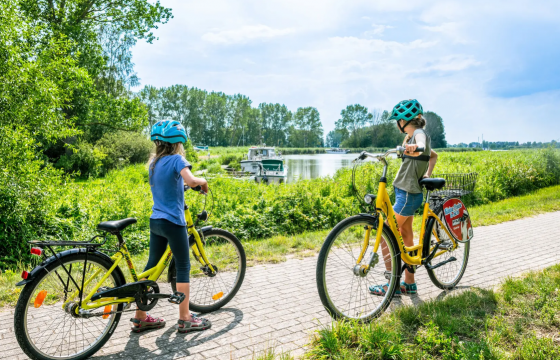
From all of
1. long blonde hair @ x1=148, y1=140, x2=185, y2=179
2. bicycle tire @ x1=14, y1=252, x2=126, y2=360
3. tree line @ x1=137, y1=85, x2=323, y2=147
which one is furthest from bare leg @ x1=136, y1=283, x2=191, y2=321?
tree line @ x1=137, y1=85, x2=323, y2=147

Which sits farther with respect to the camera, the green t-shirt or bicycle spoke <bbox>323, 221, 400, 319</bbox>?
the green t-shirt

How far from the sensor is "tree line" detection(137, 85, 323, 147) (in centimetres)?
9700

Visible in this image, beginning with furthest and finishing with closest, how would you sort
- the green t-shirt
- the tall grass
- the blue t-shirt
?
the tall grass → the green t-shirt → the blue t-shirt

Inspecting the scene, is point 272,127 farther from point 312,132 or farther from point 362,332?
point 362,332

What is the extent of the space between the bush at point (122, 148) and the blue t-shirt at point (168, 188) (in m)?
26.7

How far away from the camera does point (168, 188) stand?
3371mm

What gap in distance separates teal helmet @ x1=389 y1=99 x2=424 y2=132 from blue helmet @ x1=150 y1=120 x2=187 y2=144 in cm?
211

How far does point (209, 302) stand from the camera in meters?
4.13

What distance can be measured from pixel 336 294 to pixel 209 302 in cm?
128

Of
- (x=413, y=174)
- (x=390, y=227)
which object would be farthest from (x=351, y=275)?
(x=413, y=174)

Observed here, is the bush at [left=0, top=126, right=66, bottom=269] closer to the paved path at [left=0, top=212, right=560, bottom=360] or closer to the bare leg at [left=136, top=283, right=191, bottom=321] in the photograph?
the paved path at [left=0, top=212, right=560, bottom=360]

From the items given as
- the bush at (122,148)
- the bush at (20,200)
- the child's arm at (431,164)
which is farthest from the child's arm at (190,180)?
the bush at (122,148)

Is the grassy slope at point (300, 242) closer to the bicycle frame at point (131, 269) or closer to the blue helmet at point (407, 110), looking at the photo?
the bicycle frame at point (131, 269)

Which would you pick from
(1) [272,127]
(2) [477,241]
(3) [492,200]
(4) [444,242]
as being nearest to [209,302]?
(4) [444,242]
